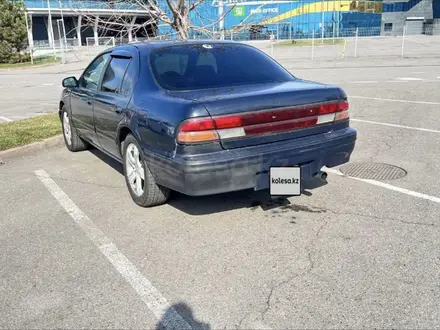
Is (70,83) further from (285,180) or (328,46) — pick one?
(328,46)

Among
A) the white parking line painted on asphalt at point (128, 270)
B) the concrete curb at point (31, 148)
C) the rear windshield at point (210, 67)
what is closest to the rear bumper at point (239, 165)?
the white parking line painted on asphalt at point (128, 270)

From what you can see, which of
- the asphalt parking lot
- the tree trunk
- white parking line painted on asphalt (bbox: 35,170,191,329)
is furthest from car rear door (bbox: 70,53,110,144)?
the tree trunk

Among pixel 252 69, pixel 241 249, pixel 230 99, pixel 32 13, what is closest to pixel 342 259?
pixel 241 249

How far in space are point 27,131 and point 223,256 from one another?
5.86 meters

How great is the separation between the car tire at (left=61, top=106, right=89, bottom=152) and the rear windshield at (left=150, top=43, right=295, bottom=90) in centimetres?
276

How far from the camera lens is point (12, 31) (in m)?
35.6

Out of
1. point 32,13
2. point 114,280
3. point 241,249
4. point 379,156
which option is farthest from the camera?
point 32,13

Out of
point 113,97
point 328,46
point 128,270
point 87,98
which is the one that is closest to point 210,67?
point 113,97

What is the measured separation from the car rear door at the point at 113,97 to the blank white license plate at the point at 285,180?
1668 millimetres

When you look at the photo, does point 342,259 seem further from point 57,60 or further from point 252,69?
point 57,60

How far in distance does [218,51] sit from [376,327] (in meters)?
3.20

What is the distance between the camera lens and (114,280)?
10.6 feet

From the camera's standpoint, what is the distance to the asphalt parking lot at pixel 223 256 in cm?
278

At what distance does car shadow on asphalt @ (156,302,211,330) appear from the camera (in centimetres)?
267
